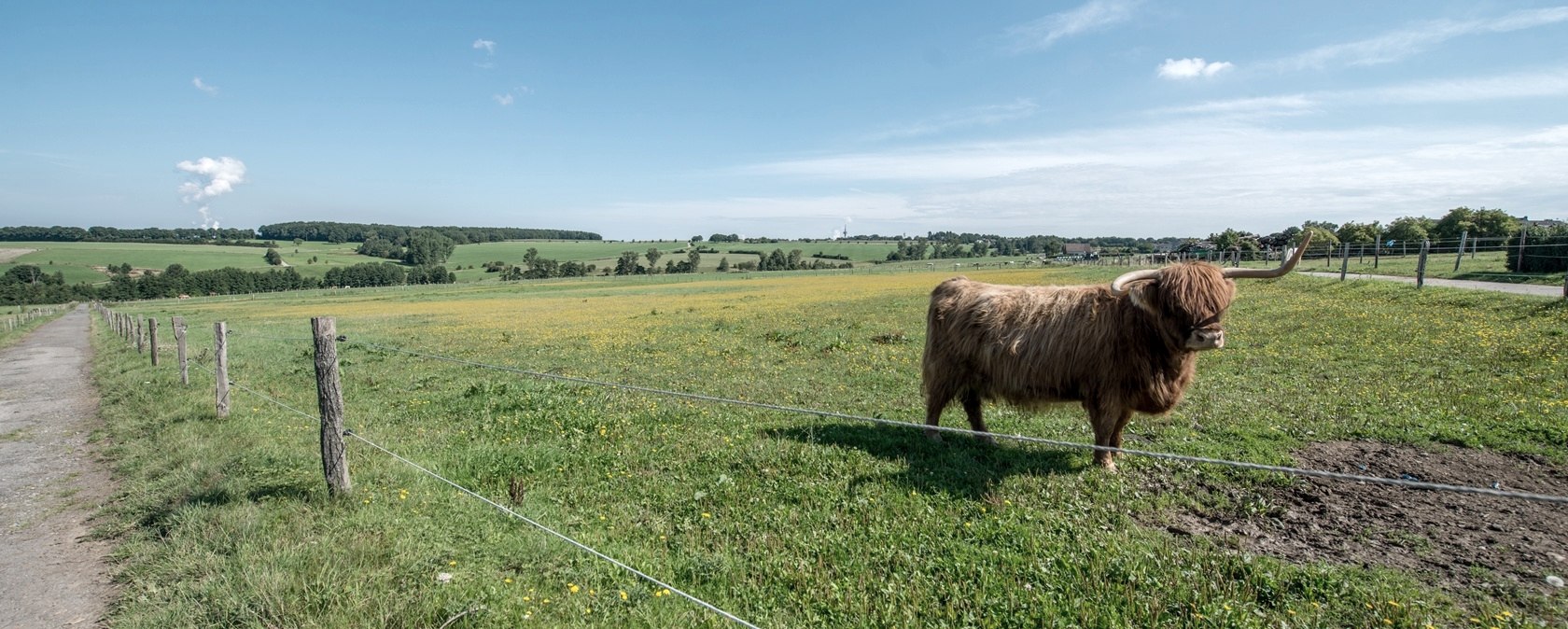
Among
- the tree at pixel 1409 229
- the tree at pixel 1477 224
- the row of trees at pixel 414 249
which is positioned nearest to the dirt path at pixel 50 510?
the tree at pixel 1477 224

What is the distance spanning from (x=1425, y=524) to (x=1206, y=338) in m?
2.09

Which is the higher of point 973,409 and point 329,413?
point 329,413

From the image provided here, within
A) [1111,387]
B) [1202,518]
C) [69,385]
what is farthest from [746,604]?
[69,385]

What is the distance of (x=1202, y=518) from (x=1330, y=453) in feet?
8.88

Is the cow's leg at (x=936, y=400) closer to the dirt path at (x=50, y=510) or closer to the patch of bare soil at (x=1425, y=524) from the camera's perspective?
the patch of bare soil at (x=1425, y=524)

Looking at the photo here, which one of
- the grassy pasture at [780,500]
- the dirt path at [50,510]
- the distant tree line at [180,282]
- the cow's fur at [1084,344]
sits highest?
the cow's fur at [1084,344]

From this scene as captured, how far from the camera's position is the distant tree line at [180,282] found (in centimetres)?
9288

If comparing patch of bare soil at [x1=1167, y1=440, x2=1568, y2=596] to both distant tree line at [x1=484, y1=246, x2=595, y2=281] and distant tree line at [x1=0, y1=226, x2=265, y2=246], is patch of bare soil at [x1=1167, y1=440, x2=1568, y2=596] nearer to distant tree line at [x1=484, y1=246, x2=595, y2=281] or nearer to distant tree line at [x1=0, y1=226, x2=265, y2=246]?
distant tree line at [x1=484, y1=246, x2=595, y2=281]

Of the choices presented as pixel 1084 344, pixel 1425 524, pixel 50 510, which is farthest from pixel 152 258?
pixel 1425 524

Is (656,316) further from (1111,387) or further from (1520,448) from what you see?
(1520,448)

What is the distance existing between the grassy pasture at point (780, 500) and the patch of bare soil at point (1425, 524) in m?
0.25

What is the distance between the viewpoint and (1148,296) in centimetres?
661

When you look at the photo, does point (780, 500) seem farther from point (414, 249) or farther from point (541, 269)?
point (414, 249)

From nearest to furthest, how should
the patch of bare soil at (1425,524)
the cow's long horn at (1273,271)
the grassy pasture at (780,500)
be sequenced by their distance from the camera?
1. the grassy pasture at (780,500)
2. the patch of bare soil at (1425,524)
3. the cow's long horn at (1273,271)
